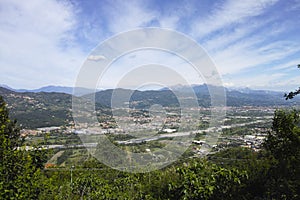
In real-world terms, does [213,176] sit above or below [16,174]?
below

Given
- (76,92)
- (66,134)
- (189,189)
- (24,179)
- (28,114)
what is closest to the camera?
(24,179)

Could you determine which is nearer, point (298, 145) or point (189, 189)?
point (189, 189)

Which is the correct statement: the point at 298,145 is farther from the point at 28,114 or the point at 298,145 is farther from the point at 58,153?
the point at 28,114

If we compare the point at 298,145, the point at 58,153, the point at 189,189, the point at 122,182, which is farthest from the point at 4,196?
the point at 58,153

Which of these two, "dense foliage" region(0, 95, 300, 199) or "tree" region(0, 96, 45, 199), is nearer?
"tree" region(0, 96, 45, 199)

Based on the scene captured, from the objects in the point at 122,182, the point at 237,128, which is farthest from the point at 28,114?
the point at 122,182

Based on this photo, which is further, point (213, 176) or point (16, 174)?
point (213, 176)

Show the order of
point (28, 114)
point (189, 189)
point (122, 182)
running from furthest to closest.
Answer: point (28, 114), point (122, 182), point (189, 189)

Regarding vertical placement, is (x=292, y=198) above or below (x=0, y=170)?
below

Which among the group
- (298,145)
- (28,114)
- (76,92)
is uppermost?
(76,92)

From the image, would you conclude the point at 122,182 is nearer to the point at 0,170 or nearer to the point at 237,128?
the point at 0,170

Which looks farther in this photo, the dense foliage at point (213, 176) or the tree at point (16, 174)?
the dense foliage at point (213, 176)
